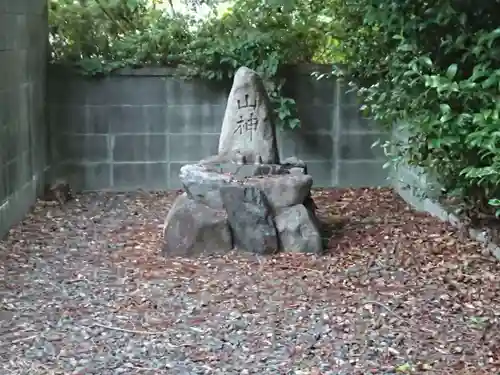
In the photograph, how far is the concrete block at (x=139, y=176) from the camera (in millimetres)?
7285

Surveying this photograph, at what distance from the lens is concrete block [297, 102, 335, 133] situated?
728 centimetres

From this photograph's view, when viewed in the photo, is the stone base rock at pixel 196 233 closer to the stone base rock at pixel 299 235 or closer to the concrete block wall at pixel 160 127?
the stone base rock at pixel 299 235

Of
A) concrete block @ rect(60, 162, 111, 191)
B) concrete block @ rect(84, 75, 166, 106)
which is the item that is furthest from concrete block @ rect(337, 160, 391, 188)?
concrete block @ rect(60, 162, 111, 191)

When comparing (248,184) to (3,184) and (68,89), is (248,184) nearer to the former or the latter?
(3,184)

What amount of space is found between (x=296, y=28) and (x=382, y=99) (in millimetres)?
2608

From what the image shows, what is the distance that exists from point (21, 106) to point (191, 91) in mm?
1700

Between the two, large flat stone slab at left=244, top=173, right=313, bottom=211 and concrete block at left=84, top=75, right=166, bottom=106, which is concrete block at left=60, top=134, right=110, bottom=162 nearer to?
concrete block at left=84, top=75, right=166, bottom=106

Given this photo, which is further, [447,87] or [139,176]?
[139,176]

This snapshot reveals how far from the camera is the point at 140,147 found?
23.8 feet

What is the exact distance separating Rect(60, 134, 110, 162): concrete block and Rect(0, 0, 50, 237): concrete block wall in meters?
0.20

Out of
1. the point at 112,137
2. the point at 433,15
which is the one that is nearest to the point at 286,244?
the point at 433,15

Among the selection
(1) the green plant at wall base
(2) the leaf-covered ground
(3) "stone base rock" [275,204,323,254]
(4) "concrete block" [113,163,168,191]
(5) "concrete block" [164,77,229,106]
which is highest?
(1) the green plant at wall base

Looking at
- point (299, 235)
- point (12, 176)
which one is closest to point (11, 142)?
point (12, 176)

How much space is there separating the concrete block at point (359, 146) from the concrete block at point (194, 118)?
1.19 m
